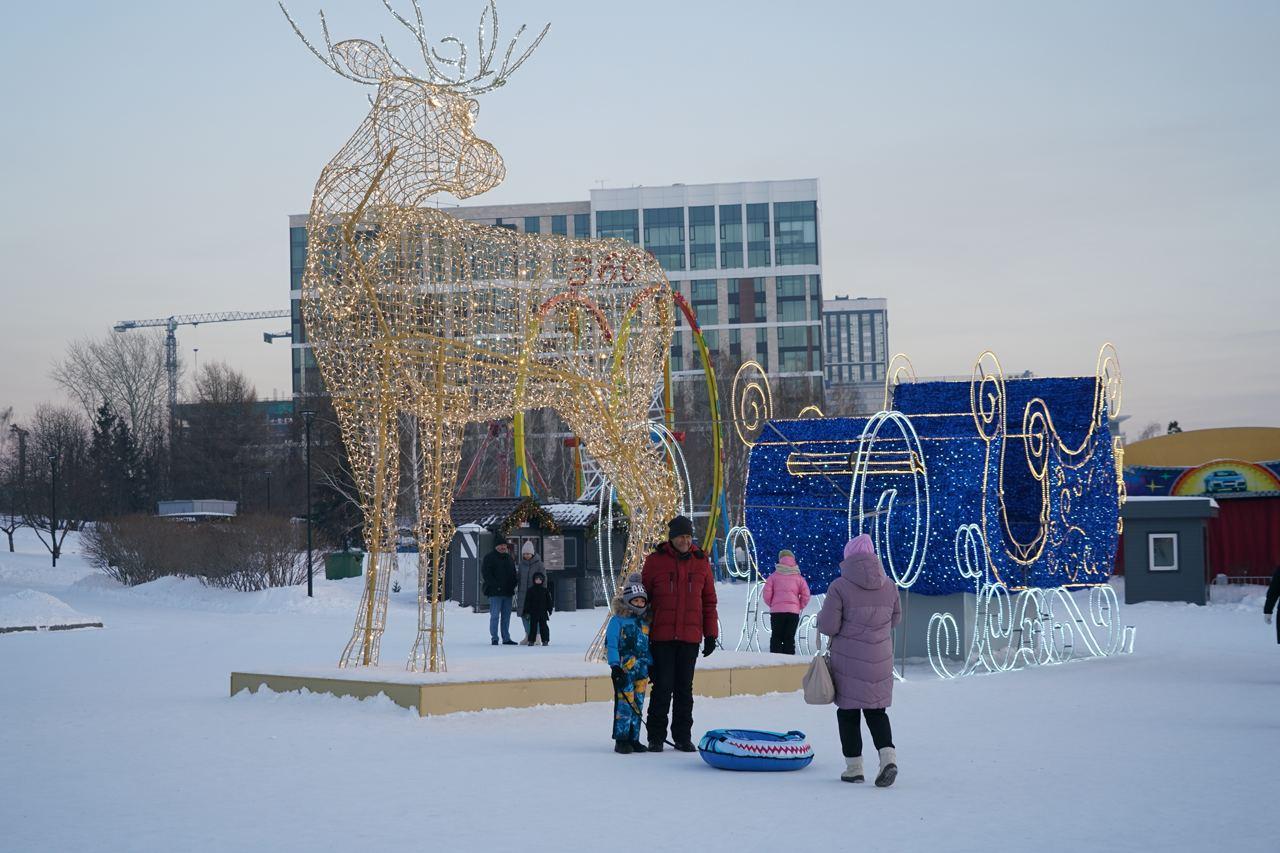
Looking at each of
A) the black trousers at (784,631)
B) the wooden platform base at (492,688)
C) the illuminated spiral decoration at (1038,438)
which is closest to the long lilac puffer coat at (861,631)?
the wooden platform base at (492,688)

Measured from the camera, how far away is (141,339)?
251 ft

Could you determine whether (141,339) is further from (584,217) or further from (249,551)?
(249,551)

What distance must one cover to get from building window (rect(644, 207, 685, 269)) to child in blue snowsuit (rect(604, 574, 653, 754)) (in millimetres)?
76411

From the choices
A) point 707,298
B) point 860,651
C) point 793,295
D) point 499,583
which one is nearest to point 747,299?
point 707,298

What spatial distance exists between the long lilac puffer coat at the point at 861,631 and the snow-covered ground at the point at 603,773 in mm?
597

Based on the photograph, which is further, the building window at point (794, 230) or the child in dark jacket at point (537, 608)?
the building window at point (794, 230)

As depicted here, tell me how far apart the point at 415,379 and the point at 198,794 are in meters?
5.46

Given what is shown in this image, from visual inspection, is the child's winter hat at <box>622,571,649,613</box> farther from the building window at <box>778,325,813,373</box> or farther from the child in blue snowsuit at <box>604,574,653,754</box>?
the building window at <box>778,325,813,373</box>

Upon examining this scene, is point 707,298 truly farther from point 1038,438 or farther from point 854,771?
point 854,771

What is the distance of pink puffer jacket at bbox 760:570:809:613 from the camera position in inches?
670

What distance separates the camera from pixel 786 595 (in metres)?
17.0

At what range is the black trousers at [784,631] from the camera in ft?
56.3

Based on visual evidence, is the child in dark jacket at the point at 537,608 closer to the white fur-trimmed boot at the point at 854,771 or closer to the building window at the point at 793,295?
the white fur-trimmed boot at the point at 854,771

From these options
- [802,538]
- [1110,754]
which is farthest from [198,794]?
[802,538]
